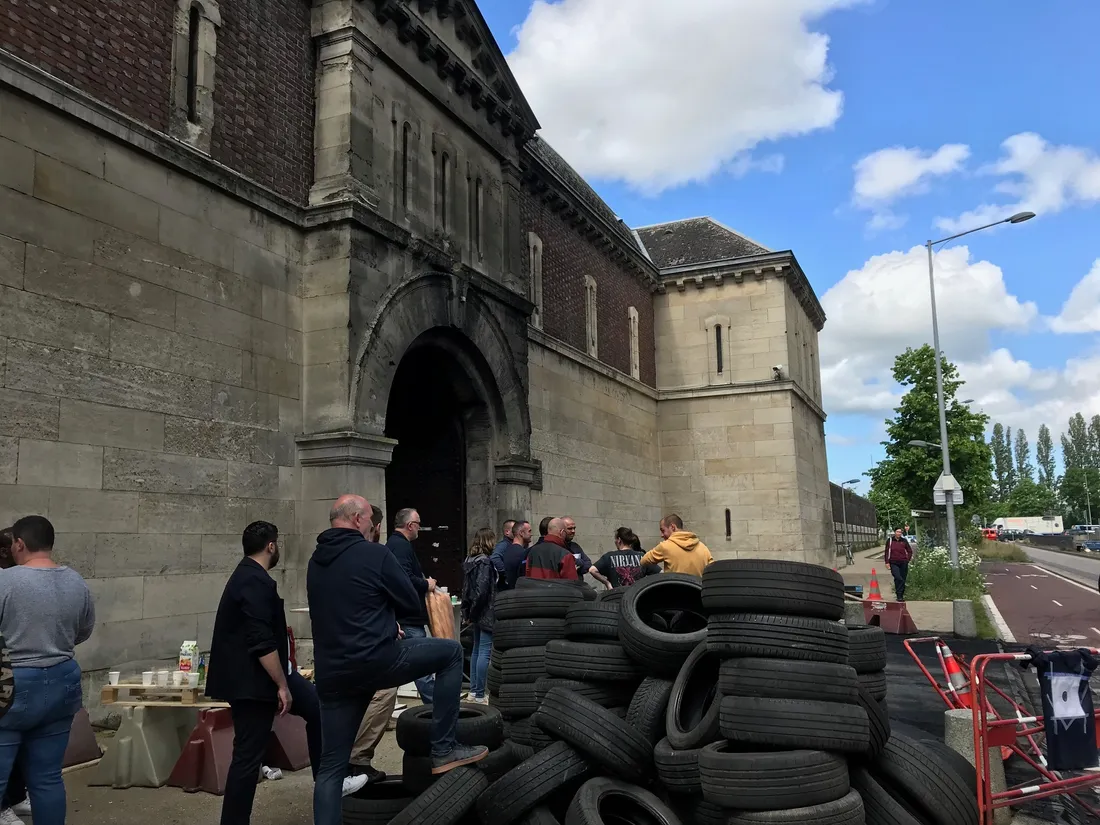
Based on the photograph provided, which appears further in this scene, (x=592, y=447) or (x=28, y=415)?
(x=592, y=447)

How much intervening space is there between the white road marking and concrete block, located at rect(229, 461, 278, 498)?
11998mm

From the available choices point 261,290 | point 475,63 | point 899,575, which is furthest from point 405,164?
point 899,575

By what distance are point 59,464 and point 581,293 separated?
580 inches

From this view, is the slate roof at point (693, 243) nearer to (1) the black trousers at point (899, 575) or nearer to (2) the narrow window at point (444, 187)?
(1) the black trousers at point (899, 575)

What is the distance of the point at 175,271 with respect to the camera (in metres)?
9.37

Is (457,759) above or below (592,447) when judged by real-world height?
below

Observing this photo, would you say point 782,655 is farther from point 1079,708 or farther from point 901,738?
point 1079,708

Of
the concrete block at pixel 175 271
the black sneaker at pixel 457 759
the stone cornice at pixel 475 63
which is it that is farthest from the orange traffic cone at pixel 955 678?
the stone cornice at pixel 475 63

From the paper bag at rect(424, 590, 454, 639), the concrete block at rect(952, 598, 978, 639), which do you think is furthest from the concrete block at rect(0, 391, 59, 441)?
the concrete block at rect(952, 598, 978, 639)

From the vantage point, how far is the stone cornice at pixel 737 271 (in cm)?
2508

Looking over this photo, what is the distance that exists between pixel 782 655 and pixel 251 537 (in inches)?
124

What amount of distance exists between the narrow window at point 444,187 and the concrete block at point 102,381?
5.60 meters

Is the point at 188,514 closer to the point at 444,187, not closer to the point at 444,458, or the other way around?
the point at 444,458

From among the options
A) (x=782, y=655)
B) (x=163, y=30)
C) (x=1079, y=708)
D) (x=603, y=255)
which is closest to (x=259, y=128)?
(x=163, y=30)
